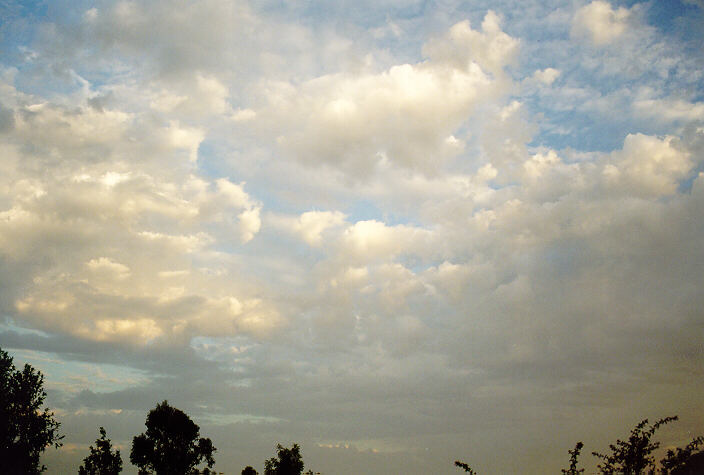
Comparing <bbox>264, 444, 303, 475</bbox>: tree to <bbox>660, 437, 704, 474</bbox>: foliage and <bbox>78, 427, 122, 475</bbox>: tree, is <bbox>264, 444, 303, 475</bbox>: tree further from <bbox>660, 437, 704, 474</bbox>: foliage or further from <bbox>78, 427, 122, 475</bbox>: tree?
<bbox>660, 437, 704, 474</bbox>: foliage

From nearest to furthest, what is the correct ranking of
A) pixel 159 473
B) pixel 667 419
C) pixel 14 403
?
pixel 667 419, pixel 14 403, pixel 159 473

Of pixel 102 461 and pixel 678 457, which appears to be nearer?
pixel 678 457

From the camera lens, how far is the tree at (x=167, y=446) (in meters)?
74.8

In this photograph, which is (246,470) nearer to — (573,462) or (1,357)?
(1,357)

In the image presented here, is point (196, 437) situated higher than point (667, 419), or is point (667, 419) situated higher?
point (667, 419)

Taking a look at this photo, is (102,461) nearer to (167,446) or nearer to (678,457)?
(167,446)

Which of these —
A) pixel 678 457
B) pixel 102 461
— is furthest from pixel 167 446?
pixel 678 457

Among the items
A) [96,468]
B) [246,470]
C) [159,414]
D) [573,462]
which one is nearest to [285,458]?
[246,470]

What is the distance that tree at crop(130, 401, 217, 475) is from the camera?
74.8 metres

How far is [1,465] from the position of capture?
62875mm

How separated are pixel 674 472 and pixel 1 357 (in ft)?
269

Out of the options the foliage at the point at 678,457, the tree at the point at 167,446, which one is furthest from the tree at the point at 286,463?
the foliage at the point at 678,457

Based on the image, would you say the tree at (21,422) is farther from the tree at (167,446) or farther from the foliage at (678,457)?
the foliage at (678,457)

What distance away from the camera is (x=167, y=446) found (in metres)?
75.5
